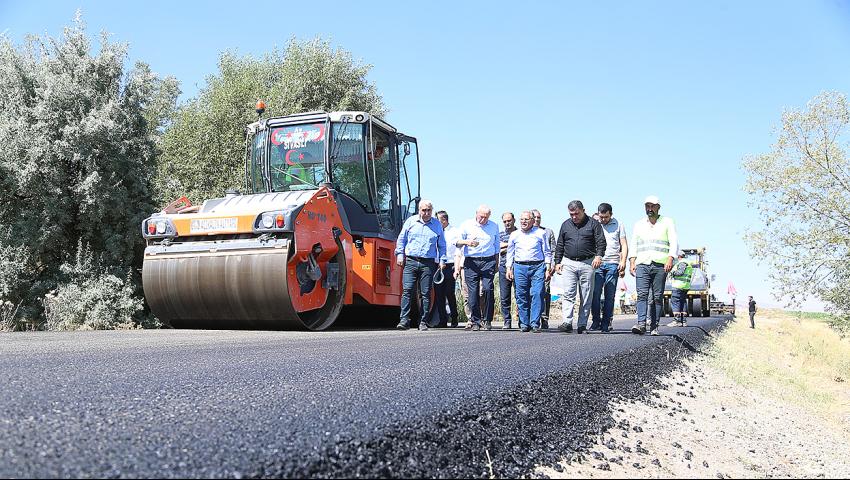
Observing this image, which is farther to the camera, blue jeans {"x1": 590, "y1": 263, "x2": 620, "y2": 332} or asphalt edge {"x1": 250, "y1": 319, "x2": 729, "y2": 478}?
blue jeans {"x1": 590, "y1": 263, "x2": 620, "y2": 332}

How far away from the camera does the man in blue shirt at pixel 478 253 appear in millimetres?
10000

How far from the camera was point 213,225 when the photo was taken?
315 inches

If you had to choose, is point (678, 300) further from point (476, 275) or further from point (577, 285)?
point (476, 275)

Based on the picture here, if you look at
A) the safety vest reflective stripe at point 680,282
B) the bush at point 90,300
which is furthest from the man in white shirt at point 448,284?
the safety vest reflective stripe at point 680,282

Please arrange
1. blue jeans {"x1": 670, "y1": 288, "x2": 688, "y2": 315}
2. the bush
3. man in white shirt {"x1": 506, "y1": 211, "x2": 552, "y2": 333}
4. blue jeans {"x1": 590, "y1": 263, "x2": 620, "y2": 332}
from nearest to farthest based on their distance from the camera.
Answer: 1. man in white shirt {"x1": 506, "y1": 211, "x2": 552, "y2": 333}
2. blue jeans {"x1": 590, "y1": 263, "x2": 620, "y2": 332}
3. the bush
4. blue jeans {"x1": 670, "y1": 288, "x2": 688, "y2": 315}

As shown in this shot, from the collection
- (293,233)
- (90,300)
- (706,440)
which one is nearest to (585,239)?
(293,233)

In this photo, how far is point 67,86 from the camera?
37.9 ft

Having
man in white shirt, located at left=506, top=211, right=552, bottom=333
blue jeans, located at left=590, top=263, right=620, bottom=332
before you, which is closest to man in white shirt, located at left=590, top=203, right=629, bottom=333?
blue jeans, located at left=590, top=263, right=620, bottom=332

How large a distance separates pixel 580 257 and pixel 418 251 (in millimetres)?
2180

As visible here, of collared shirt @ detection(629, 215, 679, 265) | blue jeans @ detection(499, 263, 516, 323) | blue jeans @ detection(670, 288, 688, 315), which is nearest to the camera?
collared shirt @ detection(629, 215, 679, 265)

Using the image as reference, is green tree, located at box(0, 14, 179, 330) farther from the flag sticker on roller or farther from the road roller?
the flag sticker on roller

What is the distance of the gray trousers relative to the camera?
9.30 m

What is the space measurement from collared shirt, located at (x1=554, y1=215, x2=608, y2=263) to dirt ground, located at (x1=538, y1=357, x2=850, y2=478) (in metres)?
3.56

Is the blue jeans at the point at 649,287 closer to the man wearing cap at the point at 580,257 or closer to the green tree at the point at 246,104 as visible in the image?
the man wearing cap at the point at 580,257
